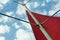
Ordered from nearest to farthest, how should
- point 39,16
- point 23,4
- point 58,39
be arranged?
1. point 23,4
2. point 58,39
3. point 39,16

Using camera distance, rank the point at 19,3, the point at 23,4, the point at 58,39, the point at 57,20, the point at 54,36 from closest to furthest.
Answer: the point at 23,4, the point at 19,3, the point at 58,39, the point at 54,36, the point at 57,20

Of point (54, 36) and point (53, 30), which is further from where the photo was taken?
point (53, 30)

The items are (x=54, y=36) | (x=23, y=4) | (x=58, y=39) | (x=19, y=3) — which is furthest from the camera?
(x=54, y=36)

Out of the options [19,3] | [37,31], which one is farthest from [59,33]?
[19,3]

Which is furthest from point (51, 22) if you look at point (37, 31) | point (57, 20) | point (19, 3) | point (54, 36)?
point (19, 3)

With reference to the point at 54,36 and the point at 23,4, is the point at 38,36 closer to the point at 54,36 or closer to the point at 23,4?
the point at 54,36

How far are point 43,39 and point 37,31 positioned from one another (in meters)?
1.05

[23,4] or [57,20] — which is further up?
[23,4]

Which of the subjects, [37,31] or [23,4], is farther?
[37,31]

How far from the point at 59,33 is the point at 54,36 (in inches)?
16.0

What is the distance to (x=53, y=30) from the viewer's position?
1215cm

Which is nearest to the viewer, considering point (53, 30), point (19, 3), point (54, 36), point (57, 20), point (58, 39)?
point (19, 3)

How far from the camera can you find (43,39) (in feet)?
39.2

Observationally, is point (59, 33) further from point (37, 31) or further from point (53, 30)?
point (37, 31)
